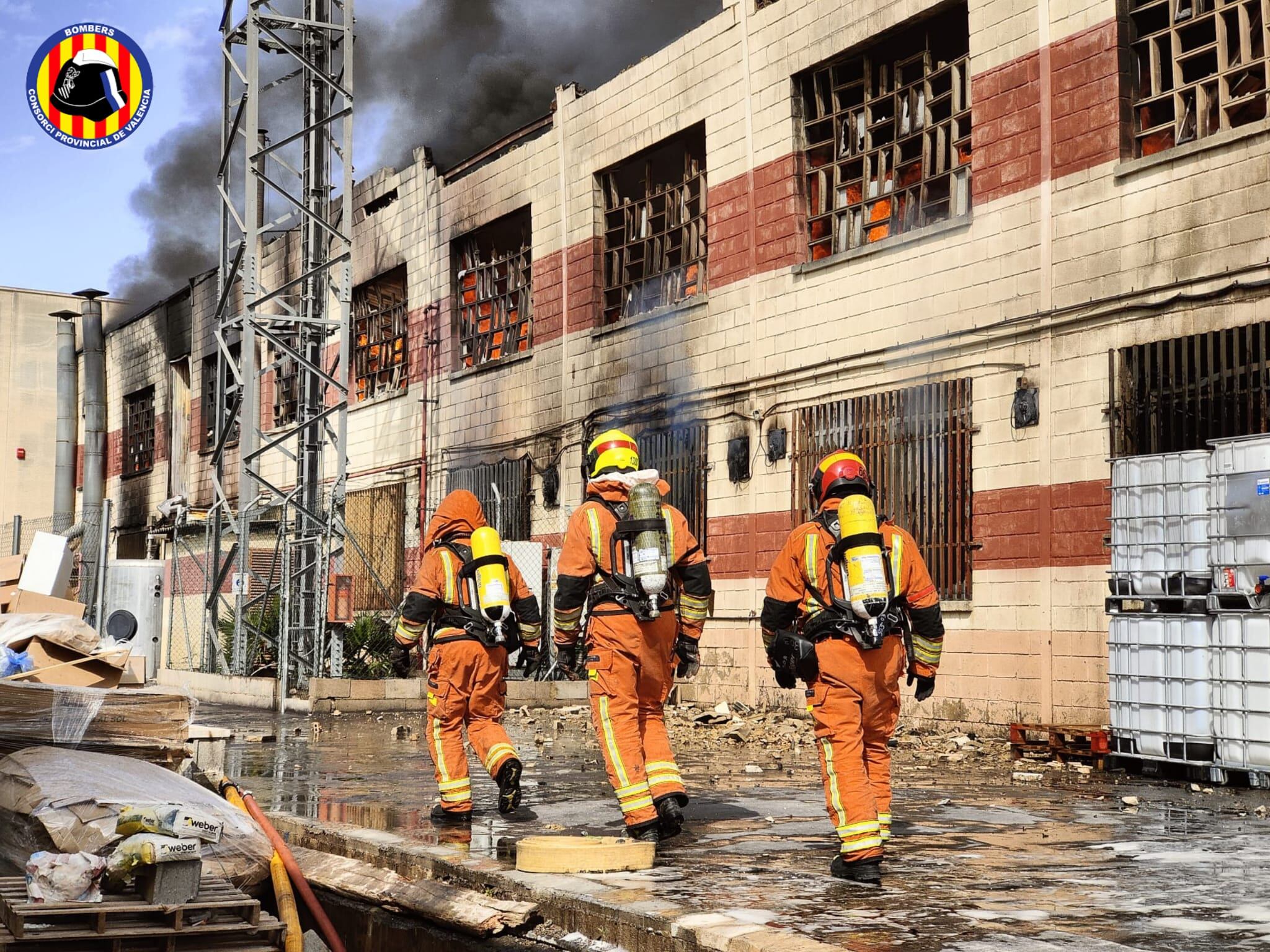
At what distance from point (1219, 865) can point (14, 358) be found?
37.6m

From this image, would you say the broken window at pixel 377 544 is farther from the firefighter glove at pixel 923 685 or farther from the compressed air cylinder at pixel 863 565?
the compressed air cylinder at pixel 863 565

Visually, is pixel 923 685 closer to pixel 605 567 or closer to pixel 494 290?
pixel 605 567

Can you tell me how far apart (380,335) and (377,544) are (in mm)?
3539

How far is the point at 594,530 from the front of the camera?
745 centimetres

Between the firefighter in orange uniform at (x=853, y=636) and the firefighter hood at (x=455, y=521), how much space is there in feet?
7.26

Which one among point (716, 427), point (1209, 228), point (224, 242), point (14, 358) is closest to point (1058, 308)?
point (1209, 228)

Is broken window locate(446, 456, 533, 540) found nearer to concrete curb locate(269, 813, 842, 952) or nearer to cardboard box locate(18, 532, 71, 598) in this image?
cardboard box locate(18, 532, 71, 598)

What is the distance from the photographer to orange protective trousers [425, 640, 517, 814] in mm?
7898

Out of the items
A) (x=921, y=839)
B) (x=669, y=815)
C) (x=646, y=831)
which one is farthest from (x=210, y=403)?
(x=921, y=839)

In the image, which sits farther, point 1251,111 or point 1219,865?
point 1251,111

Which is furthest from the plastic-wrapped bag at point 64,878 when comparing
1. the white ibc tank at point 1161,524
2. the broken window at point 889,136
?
the broken window at point 889,136

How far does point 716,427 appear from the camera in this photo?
54.7ft

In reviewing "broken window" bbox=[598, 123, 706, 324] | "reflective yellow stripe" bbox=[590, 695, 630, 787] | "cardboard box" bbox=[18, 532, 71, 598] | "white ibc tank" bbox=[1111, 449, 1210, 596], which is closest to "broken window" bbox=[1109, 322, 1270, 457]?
"white ibc tank" bbox=[1111, 449, 1210, 596]

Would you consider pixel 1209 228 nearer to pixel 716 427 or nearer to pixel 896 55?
pixel 896 55
